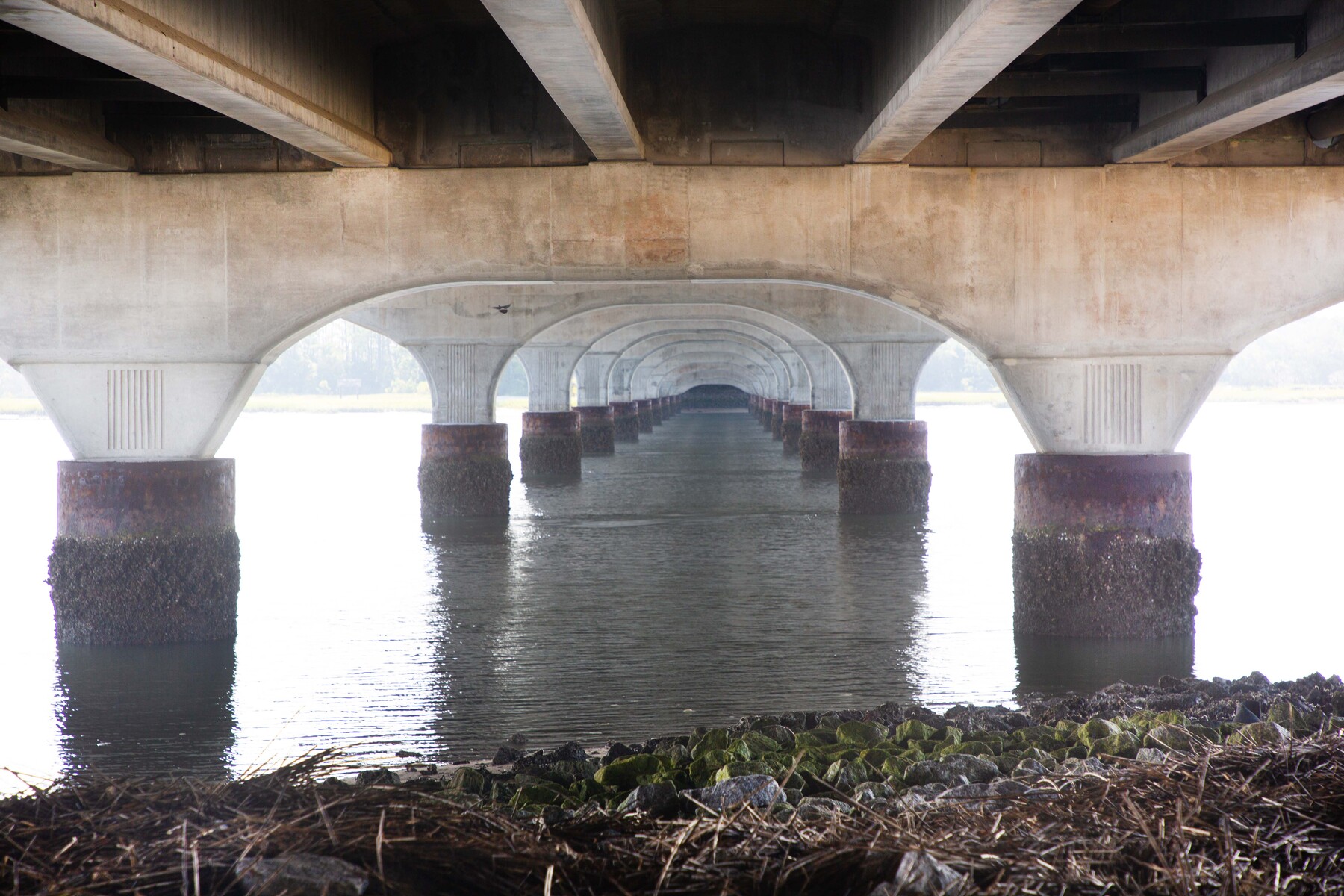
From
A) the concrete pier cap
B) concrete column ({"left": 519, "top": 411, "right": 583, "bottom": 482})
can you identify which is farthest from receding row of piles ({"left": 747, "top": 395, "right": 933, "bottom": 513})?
the concrete pier cap

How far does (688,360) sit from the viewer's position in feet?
201

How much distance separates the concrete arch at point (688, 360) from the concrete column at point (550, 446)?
1689 cm

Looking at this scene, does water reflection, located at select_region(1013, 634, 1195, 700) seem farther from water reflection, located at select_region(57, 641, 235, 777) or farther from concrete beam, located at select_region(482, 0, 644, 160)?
water reflection, located at select_region(57, 641, 235, 777)

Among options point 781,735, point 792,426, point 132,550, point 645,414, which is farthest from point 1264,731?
point 645,414

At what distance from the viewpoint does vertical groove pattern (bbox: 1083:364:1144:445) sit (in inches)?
408

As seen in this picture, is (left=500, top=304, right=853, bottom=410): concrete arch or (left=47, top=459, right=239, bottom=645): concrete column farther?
(left=500, top=304, right=853, bottom=410): concrete arch

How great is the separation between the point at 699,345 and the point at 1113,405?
41.3 metres

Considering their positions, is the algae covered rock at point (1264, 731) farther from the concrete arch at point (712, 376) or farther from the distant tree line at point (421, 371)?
the distant tree line at point (421, 371)

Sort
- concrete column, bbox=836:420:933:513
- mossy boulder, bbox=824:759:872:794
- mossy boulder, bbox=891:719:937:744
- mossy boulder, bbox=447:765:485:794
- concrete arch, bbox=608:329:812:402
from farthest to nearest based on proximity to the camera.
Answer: concrete arch, bbox=608:329:812:402 < concrete column, bbox=836:420:933:513 < mossy boulder, bbox=891:719:937:744 < mossy boulder, bbox=447:765:485:794 < mossy boulder, bbox=824:759:872:794

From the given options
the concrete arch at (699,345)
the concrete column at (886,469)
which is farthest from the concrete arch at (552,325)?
the concrete arch at (699,345)

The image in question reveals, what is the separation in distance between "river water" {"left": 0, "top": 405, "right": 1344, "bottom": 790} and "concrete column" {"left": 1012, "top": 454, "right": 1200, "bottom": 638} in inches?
12.2

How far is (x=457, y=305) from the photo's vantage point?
2188cm

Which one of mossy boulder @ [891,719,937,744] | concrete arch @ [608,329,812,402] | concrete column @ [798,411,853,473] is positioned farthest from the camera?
concrete arch @ [608,329,812,402]

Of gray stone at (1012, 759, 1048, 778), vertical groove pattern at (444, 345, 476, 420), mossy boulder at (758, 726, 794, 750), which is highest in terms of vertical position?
vertical groove pattern at (444, 345, 476, 420)
